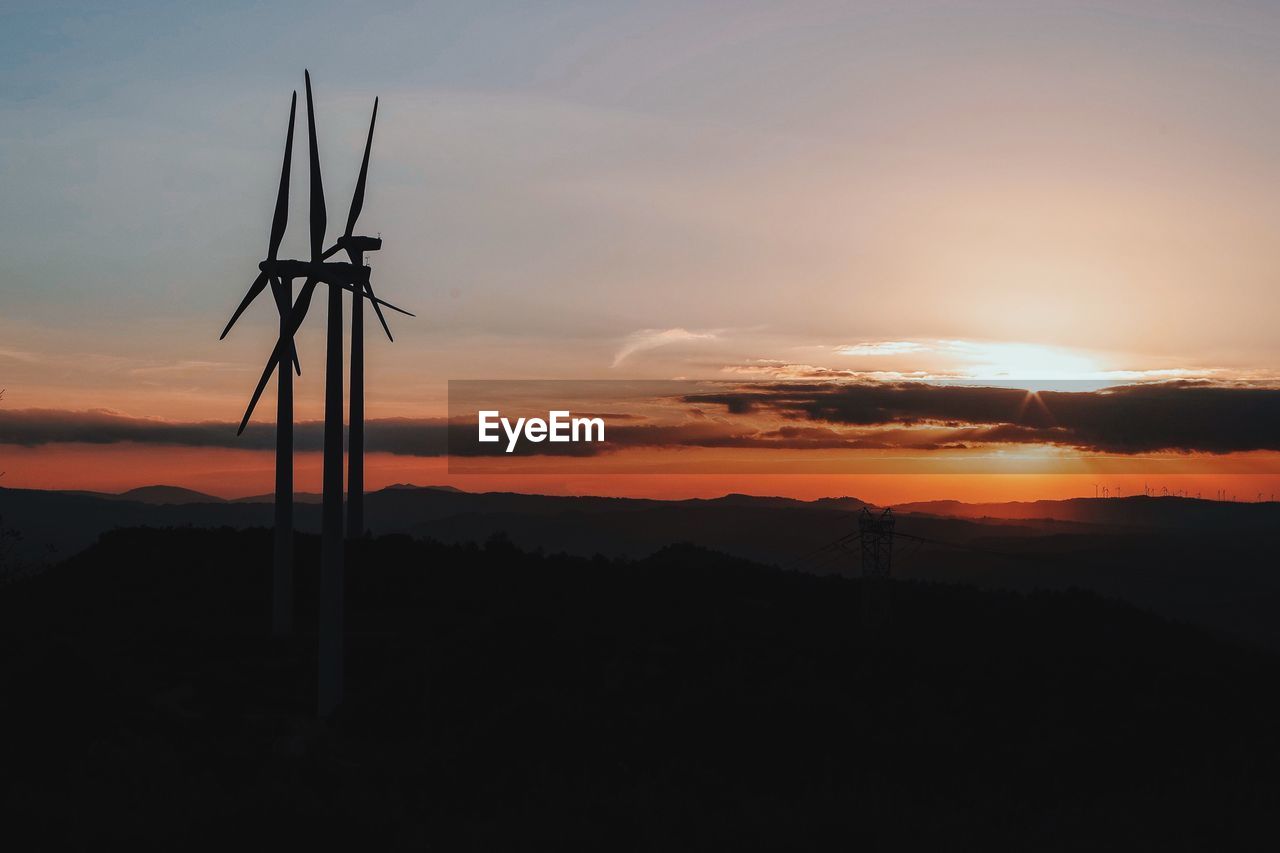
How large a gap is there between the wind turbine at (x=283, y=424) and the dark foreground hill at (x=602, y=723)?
228 centimetres

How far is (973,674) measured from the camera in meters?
47.1

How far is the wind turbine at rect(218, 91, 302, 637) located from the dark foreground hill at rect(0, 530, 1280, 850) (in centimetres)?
228

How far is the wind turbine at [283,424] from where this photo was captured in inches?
1838

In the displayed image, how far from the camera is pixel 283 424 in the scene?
47156 mm

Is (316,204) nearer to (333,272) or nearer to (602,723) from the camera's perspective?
(333,272)

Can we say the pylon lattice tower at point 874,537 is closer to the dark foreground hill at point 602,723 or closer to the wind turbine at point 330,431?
the dark foreground hill at point 602,723

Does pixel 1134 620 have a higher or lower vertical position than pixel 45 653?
lower

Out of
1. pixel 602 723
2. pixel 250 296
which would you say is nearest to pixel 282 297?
pixel 250 296

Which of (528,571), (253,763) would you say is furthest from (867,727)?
(528,571)

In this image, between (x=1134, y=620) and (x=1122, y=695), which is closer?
(x=1122, y=695)

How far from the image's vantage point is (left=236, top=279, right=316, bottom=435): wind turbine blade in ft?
144

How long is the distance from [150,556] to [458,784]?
47.7m

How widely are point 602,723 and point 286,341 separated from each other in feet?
65.1

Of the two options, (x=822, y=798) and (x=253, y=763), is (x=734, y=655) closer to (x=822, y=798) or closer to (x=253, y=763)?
(x=822, y=798)
